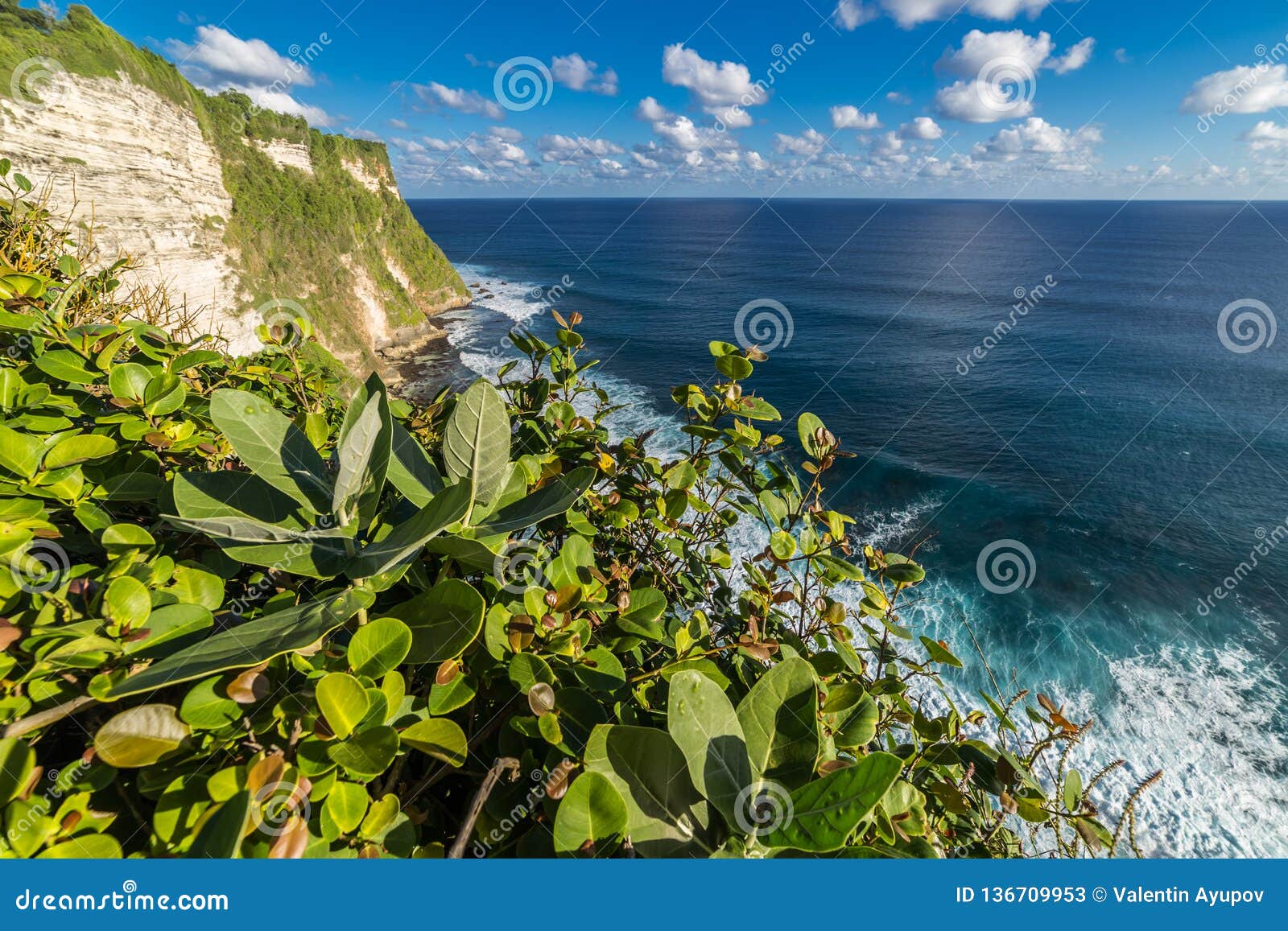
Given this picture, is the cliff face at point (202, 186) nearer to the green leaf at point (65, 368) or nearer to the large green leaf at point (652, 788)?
the green leaf at point (65, 368)

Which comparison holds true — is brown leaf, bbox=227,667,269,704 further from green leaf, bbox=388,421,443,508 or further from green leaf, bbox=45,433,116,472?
green leaf, bbox=45,433,116,472

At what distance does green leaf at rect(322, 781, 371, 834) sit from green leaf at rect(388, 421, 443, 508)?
0.57 m

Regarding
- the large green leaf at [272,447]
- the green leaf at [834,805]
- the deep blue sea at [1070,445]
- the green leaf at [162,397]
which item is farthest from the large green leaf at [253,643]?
the deep blue sea at [1070,445]

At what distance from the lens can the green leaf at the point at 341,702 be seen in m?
0.87

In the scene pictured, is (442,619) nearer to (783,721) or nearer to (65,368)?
(783,721)

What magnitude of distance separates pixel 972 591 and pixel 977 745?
18.4 m

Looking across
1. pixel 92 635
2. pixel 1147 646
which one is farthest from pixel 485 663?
pixel 1147 646

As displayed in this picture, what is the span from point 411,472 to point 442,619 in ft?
1.36

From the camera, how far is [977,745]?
1.63m

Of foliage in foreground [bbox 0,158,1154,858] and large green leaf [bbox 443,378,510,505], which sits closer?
foliage in foreground [bbox 0,158,1154,858]

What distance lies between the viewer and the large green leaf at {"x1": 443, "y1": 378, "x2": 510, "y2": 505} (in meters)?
1.26

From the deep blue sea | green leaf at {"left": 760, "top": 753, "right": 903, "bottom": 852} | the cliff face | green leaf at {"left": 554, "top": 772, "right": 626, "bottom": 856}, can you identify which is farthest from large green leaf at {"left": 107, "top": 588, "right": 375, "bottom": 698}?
the deep blue sea

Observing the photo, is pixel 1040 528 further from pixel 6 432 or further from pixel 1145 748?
pixel 6 432

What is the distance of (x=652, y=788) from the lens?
959 millimetres
